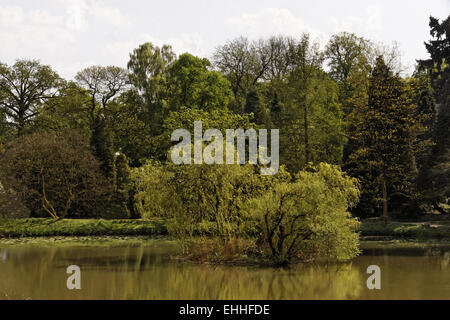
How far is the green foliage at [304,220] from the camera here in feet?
60.5

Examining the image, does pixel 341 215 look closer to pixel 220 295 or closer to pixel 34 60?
pixel 220 295

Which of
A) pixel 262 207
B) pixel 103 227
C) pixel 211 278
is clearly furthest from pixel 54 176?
pixel 211 278

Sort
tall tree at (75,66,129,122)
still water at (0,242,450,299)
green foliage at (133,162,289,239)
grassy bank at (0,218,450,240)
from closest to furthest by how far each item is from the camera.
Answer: still water at (0,242,450,299) < green foliage at (133,162,289,239) < grassy bank at (0,218,450,240) < tall tree at (75,66,129,122)

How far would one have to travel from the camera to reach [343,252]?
61.0ft

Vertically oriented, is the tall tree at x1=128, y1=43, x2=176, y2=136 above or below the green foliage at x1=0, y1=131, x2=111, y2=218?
above

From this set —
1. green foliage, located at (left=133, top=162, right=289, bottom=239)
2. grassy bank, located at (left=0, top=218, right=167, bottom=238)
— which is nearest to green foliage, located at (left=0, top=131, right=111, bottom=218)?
grassy bank, located at (left=0, top=218, right=167, bottom=238)

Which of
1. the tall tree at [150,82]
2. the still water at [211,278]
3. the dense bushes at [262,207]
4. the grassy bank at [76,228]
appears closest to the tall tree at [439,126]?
the still water at [211,278]

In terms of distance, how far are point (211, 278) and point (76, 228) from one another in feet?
56.9

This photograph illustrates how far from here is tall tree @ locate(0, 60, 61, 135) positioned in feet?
147

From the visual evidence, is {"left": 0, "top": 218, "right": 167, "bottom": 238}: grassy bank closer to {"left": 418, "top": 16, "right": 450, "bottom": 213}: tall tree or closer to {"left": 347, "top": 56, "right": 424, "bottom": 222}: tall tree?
{"left": 347, "top": 56, "right": 424, "bottom": 222}: tall tree

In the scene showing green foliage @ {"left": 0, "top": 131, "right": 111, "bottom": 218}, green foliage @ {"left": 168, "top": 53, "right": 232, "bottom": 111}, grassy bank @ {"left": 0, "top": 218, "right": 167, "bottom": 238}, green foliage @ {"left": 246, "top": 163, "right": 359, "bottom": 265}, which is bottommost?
grassy bank @ {"left": 0, "top": 218, "right": 167, "bottom": 238}

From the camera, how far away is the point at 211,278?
16781 mm

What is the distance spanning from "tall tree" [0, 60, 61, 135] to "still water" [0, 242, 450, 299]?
24.8 metres

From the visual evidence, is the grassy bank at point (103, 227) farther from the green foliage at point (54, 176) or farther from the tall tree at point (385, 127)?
the green foliage at point (54, 176)
